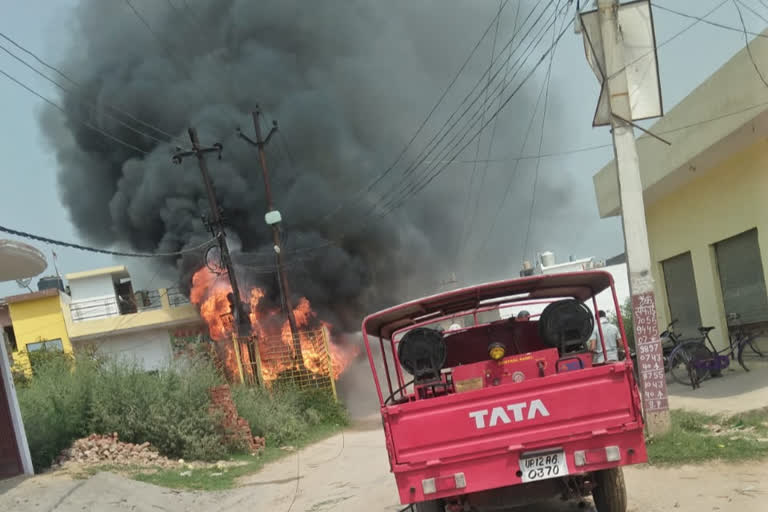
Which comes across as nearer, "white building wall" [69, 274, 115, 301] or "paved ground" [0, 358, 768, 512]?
"paved ground" [0, 358, 768, 512]

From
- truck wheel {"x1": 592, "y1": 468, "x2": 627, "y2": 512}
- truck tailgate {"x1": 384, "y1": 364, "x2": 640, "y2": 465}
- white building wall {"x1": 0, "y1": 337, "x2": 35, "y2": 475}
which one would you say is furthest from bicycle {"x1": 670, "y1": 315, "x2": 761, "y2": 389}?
white building wall {"x1": 0, "y1": 337, "x2": 35, "y2": 475}

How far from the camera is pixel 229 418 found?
48.4 ft

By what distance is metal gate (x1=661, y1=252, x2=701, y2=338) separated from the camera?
16312mm

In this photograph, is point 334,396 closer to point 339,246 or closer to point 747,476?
point 339,246

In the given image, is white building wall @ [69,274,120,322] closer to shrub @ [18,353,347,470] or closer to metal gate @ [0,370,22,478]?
shrub @ [18,353,347,470]

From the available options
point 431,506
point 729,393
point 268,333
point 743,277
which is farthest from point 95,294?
point 431,506

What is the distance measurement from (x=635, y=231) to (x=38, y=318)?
28.3 metres

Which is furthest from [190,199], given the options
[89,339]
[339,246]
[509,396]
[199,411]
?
[509,396]

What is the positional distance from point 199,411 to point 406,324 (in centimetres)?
804

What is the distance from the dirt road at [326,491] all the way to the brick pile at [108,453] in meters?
1.49

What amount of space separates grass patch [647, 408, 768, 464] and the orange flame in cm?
1328

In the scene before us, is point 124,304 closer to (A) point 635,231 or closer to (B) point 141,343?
(B) point 141,343

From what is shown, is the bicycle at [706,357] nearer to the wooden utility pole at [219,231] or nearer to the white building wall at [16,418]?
the white building wall at [16,418]

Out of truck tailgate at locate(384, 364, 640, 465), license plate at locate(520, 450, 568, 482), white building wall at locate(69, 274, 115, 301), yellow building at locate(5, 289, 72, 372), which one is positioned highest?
white building wall at locate(69, 274, 115, 301)
